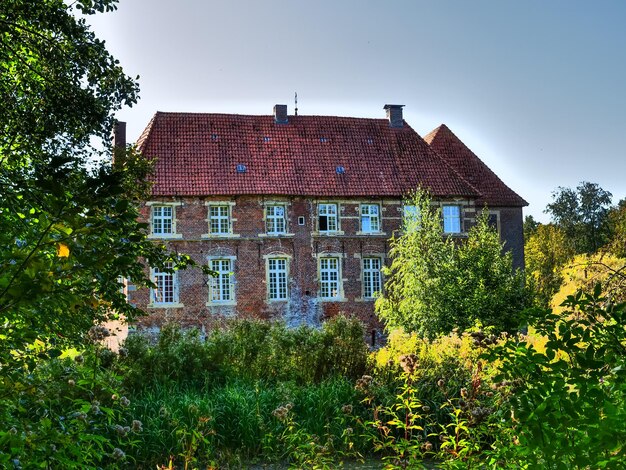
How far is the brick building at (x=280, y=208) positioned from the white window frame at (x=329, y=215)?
0.15 ft

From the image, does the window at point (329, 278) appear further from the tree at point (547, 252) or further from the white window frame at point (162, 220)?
the tree at point (547, 252)

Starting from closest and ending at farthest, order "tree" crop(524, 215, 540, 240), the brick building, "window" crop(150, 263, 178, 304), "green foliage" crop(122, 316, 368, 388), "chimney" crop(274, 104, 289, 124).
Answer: "green foliage" crop(122, 316, 368, 388) < "window" crop(150, 263, 178, 304) < the brick building < "chimney" crop(274, 104, 289, 124) < "tree" crop(524, 215, 540, 240)

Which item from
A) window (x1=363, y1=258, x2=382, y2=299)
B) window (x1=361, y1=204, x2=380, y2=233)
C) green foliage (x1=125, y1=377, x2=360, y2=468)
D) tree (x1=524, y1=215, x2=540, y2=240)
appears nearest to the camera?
green foliage (x1=125, y1=377, x2=360, y2=468)

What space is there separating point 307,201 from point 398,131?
21.2 feet

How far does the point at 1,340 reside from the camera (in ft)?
11.0

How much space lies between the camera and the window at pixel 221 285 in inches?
1091

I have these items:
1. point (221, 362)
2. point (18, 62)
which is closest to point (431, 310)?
point (221, 362)

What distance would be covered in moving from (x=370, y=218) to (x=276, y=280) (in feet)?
16.0

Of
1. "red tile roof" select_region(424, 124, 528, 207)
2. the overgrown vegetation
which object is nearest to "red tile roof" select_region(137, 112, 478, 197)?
"red tile roof" select_region(424, 124, 528, 207)

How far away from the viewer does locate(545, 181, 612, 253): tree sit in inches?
2036

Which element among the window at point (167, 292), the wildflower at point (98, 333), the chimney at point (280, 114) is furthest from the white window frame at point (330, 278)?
the wildflower at point (98, 333)

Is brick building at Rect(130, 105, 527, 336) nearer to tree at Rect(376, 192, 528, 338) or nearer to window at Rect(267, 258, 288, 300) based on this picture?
window at Rect(267, 258, 288, 300)

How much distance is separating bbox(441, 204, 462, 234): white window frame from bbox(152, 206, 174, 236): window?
37.9ft

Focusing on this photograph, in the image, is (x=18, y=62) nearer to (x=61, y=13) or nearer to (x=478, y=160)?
(x=61, y=13)
